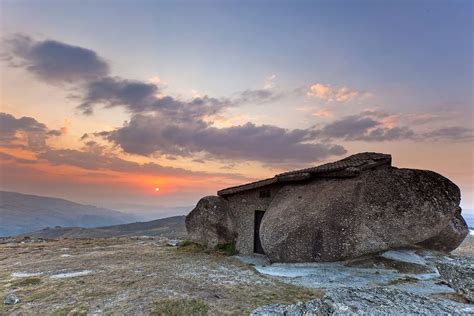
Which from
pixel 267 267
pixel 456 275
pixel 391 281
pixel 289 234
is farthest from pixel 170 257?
pixel 456 275

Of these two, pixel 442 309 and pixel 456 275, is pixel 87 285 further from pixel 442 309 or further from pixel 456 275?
pixel 456 275

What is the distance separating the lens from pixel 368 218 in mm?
13898

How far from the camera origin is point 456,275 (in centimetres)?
866

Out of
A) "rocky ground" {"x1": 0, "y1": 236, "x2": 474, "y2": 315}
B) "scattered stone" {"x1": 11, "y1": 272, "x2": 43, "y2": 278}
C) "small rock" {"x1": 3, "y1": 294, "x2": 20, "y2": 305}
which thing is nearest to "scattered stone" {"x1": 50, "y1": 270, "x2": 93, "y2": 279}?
"rocky ground" {"x1": 0, "y1": 236, "x2": 474, "y2": 315}

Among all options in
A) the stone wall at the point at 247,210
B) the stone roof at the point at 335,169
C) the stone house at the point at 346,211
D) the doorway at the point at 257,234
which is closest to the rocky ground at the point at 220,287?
the stone house at the point at 346,211

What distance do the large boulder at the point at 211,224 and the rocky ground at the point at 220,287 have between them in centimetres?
240

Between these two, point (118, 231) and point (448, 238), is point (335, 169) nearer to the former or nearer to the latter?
point (448, 238)

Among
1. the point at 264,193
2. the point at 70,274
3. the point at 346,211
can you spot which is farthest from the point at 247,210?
the point at 70,274

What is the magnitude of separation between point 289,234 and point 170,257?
24.6 ft

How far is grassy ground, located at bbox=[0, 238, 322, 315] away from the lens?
8859 mm

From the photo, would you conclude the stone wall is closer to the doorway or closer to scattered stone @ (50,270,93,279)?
the doorway

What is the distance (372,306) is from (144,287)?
7.75m

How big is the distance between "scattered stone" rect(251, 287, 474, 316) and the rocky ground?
0.08ft

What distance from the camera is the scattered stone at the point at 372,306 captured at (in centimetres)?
660
